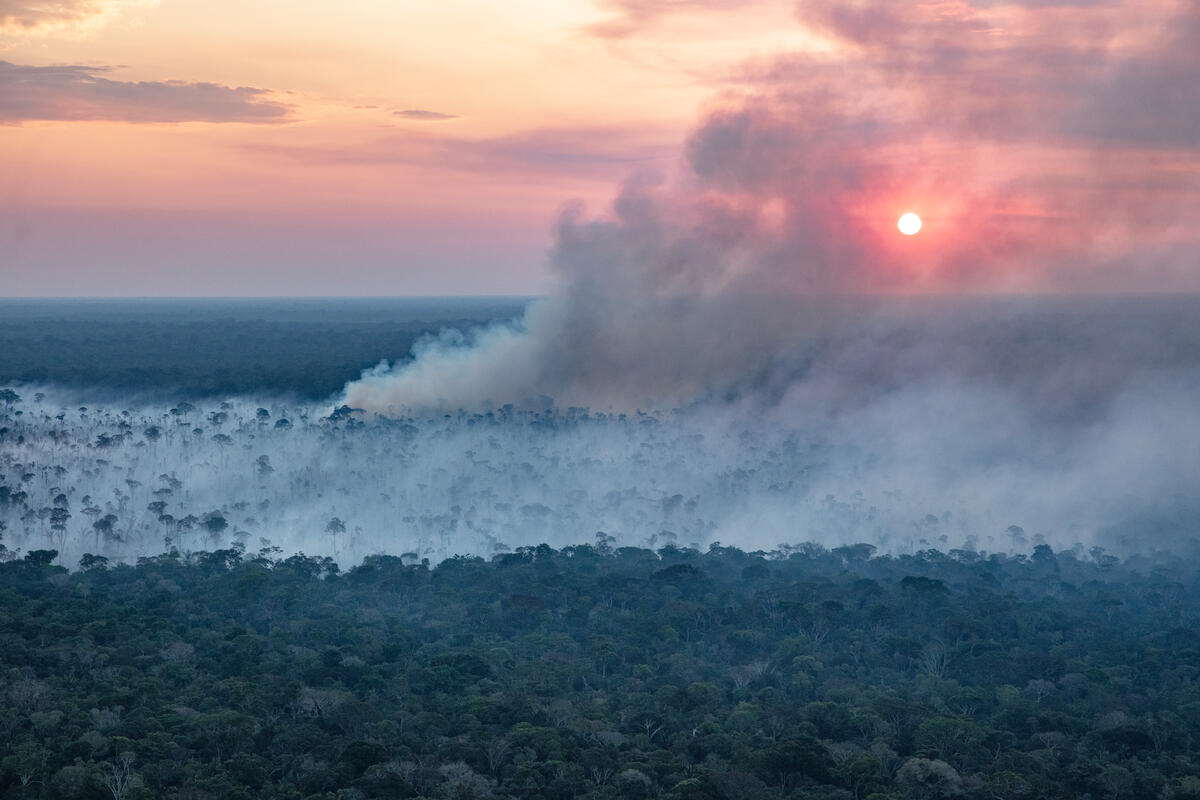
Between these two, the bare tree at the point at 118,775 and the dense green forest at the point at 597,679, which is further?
the dense green forest at the point at 597,679

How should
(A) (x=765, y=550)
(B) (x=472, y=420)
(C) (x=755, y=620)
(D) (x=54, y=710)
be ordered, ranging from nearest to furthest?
(D) (x=54, y=710) < (C) (x=755, y=620) < (A) (x=765, y=550) < (B) (x=472, y=420)

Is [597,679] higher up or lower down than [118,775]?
lower down

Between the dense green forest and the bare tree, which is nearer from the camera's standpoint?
the bare tree

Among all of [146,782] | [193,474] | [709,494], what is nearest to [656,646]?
[146,782]

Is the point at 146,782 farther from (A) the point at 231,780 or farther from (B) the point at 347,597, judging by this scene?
(B) the point at 347,597

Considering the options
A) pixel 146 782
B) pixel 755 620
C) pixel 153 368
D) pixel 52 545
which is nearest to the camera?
pixel 146 782

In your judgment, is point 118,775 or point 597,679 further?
point 597,679

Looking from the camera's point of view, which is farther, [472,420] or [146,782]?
[472,420]
